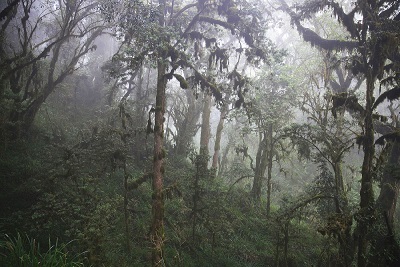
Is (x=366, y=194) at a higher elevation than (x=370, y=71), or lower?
lower

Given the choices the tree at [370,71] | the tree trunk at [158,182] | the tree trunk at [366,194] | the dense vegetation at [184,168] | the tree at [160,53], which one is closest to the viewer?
the tree trunk at [366,194]

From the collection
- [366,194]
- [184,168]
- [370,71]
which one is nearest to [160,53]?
[370,71]

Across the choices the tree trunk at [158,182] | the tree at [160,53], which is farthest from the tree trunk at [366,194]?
the tree trunk at [158,182]

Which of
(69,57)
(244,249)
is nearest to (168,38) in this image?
(244,249)

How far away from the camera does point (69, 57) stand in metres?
23.2

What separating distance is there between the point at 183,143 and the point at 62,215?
10.0 meters

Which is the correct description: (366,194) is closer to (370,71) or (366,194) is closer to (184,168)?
(370,71)

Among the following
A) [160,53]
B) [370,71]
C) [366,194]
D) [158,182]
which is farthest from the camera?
[160,53]

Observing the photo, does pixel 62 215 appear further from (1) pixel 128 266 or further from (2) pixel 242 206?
(2) pixel 242 206

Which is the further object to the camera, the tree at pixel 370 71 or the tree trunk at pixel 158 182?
the tree trunk at pixel 158 182

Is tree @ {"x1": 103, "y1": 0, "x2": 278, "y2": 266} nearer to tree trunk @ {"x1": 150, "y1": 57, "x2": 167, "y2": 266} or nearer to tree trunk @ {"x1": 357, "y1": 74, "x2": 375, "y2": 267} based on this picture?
tree trunk @ {"x1": 150, "y1": 57, "x2": 167, "y2": 266}

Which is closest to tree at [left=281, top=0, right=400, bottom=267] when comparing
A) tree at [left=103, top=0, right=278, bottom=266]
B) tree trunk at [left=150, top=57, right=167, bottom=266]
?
tree at [left=103, top=0, right=278, bottom=266]

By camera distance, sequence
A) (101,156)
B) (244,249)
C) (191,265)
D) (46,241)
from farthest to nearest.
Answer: (244,249) → (101,156) → (191,265) → (46,241)

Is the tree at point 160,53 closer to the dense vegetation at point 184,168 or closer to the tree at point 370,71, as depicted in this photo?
the dense vegetation at point 184,168
